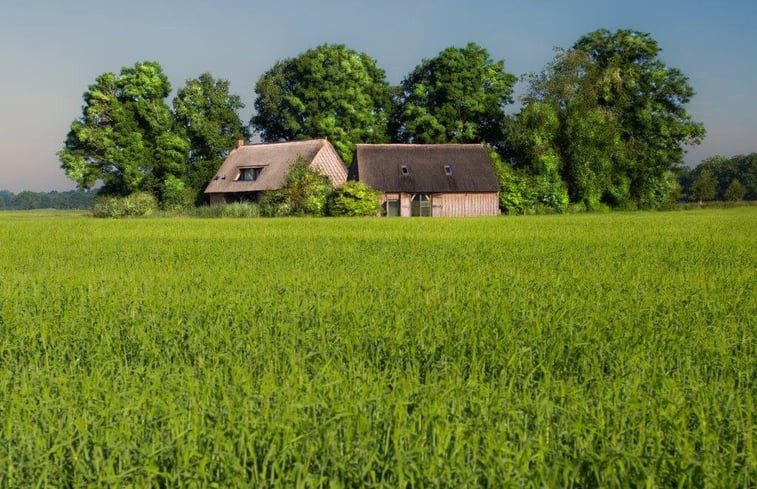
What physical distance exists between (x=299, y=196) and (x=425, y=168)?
12142 millimetres

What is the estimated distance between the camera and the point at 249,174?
192 feet

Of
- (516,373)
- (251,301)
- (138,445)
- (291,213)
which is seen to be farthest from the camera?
(291,213)

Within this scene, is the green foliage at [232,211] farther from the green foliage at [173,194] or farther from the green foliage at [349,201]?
the green foliage at [173,194]

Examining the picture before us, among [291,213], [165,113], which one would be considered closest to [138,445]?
[291,213]

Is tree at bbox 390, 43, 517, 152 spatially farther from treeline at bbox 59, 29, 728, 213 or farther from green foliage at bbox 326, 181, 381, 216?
green foliage at bbox 326, 181, 381, 216

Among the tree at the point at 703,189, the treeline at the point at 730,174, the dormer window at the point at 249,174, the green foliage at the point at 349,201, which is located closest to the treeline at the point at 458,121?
the dormer window at the point at 249,174

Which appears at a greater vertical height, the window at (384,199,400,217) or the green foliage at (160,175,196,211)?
the green foliage at (160,175,196,211)

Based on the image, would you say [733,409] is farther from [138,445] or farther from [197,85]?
[197,85]

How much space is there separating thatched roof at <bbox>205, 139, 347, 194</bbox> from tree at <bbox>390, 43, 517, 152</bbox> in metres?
9.00

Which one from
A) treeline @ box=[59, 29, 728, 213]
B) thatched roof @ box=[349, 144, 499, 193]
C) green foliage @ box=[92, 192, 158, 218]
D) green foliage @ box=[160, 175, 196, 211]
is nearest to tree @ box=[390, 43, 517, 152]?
treeline @ box=[59, 29, 728, 213]

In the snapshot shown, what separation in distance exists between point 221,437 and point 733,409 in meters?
2.87

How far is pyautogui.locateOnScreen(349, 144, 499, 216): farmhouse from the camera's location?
176 ft

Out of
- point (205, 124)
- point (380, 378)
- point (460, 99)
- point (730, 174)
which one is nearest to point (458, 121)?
point (460, 99)

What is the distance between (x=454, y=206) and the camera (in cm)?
5484
